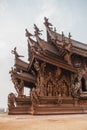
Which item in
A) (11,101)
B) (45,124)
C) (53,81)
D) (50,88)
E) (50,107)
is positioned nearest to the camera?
(45,124)

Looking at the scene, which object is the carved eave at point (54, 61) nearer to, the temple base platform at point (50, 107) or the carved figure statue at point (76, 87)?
the carved figure statue at point (76, 87)

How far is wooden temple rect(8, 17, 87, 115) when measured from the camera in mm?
12273

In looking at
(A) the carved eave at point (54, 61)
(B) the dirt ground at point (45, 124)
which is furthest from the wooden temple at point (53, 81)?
(B) the dirt ground at point (45, 124)

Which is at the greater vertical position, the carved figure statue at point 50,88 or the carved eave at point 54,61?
the carved eave at point 54,61

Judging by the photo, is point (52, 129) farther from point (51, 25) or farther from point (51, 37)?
point (51, 25)

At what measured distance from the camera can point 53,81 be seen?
13867mm

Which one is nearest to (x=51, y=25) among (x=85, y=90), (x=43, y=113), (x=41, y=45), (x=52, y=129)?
(x=41, y=45)

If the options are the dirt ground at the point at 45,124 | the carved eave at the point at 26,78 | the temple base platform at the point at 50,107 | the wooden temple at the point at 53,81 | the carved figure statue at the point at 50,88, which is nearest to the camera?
the dirt ground at the point at 45,124

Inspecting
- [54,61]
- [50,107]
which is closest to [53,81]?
[54,61]

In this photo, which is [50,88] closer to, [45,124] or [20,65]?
[20,65]

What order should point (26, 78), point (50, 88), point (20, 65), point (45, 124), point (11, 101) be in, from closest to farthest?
point (45, 124)
point (11, 101)
point (50, 88)
point (26, 78)
point (20, 65)

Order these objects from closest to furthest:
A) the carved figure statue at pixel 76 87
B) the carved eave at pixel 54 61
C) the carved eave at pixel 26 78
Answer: the carved eave at pixel 54 61 < the carved figure statue at pixel 76 87 < the carved eave at pixel 26 78

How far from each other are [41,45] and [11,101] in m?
5.18

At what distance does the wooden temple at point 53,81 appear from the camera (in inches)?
483
